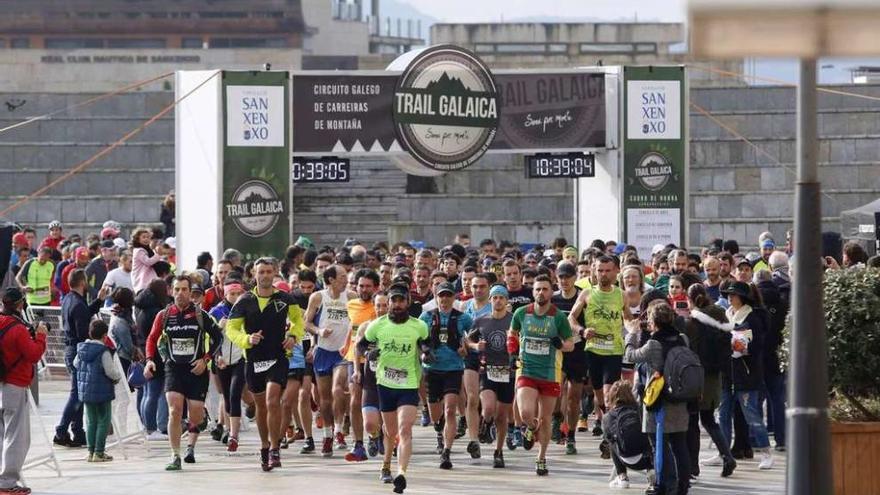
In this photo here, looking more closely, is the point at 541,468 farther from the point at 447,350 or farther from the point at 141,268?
the point at 141,268

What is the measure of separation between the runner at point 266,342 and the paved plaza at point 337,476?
16.2 inches

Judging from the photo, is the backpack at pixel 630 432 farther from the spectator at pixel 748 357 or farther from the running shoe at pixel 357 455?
the running shoe at pixel 357 455

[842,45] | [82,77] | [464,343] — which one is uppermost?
[82,77]

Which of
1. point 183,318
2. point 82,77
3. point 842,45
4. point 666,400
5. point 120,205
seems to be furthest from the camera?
point 82,77

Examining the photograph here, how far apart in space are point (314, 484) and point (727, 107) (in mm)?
25463

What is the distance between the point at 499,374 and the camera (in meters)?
18.0

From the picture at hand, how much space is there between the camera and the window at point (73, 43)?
74188 millimetres

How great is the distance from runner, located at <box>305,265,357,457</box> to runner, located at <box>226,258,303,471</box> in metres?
1.00

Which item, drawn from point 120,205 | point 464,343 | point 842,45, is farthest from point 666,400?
point 120,205

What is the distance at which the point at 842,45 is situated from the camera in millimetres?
8492

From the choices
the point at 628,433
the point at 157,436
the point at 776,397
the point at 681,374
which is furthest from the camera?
the point at 157,436

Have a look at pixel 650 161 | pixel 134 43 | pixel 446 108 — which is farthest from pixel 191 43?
pixel 650 161

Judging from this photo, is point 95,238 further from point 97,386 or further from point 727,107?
point 727,107

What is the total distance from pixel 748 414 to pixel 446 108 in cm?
1074
